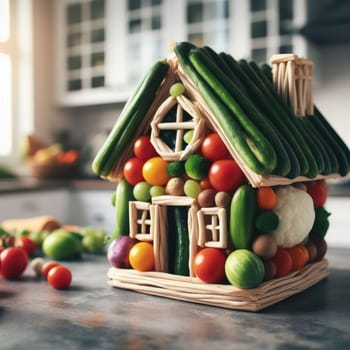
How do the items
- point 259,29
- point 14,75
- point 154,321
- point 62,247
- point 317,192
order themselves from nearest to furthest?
point 154,321
point 317,192
point 62,247
point 259,29
point 14,75

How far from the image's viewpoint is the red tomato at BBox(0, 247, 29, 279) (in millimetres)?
1275

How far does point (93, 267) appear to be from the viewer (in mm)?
1416

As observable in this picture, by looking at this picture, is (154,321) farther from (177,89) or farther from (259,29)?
(259,29)

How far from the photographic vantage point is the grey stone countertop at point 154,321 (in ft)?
2.67

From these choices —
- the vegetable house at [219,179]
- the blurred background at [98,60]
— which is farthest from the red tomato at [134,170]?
the blurred background at [98,60]

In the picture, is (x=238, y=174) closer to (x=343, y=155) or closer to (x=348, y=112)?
(x=343, y=155)

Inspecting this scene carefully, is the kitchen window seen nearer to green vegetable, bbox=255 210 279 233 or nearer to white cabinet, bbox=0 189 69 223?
white cabinet, bbox=0 189 69 223

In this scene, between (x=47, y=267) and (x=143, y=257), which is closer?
(x=143, y=257)

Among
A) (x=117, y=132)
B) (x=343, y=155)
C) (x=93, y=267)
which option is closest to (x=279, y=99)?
(x=343, y=155)

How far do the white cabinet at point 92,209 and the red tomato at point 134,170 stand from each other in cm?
253

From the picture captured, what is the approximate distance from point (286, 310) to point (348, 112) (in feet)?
9.22

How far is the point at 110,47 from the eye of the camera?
13.7 feet

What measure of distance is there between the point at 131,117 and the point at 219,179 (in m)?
0.26

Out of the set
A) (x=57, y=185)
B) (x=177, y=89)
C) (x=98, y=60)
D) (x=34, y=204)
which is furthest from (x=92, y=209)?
(x=177, y=89)
